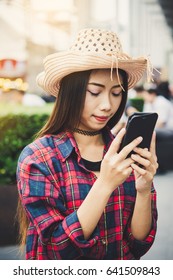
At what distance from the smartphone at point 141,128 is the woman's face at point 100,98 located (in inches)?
5.0

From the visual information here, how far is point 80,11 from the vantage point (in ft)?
31.2

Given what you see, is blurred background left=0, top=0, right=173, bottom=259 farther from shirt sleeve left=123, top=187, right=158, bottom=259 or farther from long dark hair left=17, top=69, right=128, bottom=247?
shirt sleeve left=123, top=187, right=158, bottom=259

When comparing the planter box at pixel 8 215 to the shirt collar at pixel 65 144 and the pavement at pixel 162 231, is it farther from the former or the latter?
the shirt collar at pixel 65 144

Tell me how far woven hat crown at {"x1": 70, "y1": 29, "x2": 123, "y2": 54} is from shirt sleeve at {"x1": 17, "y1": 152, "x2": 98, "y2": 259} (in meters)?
0.41

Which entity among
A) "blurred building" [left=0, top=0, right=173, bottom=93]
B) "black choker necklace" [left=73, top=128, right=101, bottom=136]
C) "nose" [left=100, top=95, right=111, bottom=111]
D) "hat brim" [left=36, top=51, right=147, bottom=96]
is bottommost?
"black choker necklace" [left=73, top=128, right=101, bottom=136]

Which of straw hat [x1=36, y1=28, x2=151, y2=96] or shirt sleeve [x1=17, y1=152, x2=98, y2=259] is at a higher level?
straw hat [x1=36, y1=28, x2=151, y2=96]

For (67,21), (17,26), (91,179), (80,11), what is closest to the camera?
(91,179)

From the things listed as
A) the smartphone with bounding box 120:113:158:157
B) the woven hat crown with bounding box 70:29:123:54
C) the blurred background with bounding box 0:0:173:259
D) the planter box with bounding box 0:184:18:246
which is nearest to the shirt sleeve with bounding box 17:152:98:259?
the smartphone with bounding box 120:113:158:157

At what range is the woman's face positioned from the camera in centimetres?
152

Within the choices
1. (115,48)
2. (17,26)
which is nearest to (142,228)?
(115,48)

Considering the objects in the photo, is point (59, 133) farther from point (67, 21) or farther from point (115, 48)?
point (67, 21)

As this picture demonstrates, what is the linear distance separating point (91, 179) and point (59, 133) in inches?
8.0

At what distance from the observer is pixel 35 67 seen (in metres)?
14.3
